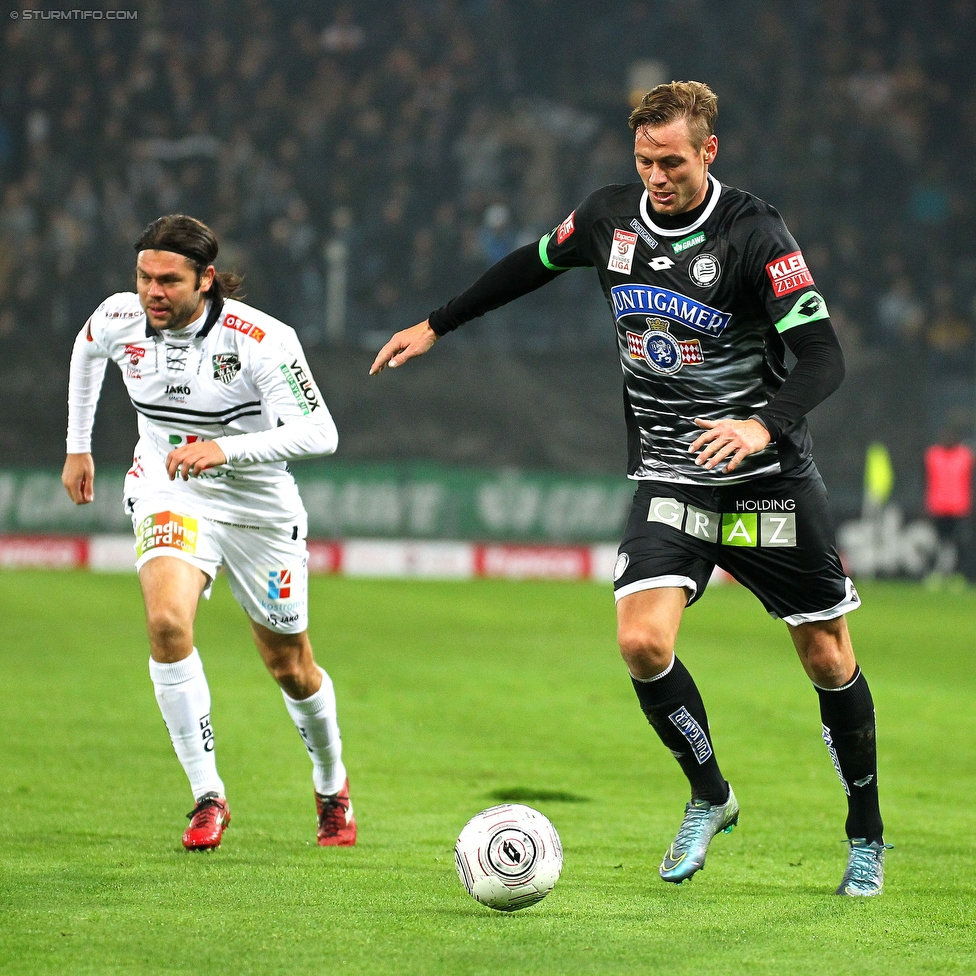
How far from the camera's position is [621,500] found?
824 inches

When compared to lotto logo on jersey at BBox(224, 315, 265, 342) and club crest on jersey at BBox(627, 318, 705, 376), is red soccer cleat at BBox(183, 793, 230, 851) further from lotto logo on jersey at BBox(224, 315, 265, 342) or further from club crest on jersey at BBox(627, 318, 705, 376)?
club crest on jersey at BBox(627, 318, 705, 376)

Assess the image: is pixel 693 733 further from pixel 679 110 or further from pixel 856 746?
pixel 679 110

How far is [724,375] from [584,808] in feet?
8.06

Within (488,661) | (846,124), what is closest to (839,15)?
(846,124)

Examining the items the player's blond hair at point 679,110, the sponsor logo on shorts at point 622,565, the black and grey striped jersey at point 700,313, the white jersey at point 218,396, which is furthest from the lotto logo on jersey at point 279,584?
the player's blond hair at point 679,110

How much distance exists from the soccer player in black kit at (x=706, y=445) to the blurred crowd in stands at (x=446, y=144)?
1573 centimetres

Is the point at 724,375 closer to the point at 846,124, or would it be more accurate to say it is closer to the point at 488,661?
the point at 488,661

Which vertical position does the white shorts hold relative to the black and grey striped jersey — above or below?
below

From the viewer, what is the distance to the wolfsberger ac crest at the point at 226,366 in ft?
20.0

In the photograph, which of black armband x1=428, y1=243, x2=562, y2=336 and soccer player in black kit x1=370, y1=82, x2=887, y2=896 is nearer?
soccer player in black kit x1=370, y1=82, x2=887, y2=896

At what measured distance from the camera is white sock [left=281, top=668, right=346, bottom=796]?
617cm

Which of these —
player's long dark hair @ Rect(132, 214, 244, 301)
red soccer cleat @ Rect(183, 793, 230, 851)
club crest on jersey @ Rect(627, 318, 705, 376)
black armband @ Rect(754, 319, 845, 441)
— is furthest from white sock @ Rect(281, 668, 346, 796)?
black armband @ Rect(754, 319, 845, 441)

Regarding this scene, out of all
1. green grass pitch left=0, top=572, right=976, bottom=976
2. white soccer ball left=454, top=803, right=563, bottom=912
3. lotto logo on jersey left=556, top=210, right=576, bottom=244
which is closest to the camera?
green grass pitch left=0, top=572, right=976, bottom=976

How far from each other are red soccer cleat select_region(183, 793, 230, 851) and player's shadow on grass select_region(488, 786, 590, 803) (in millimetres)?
1617
